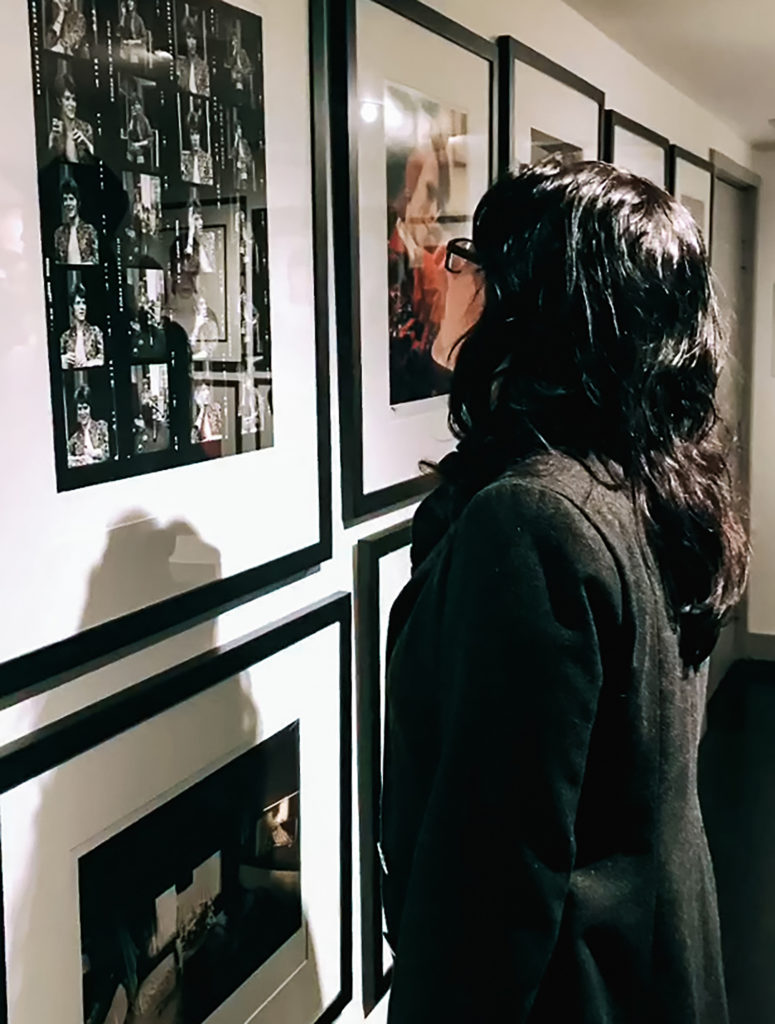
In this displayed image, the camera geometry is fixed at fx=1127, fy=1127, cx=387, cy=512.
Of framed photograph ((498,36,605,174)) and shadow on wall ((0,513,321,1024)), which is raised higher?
framed photograph ((498,36,605,174))

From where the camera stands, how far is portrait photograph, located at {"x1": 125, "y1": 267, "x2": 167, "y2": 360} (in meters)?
0.94

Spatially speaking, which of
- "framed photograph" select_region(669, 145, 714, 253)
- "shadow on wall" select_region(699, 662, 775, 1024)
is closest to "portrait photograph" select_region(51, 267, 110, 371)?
"shadow on wall" select_region(699, 662, 775, 1024)

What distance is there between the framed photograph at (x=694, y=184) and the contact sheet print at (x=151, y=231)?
1.88 meters

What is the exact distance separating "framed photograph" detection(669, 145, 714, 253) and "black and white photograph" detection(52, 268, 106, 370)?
6.94 ft

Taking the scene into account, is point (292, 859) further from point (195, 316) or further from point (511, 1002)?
A: point (195, 316)

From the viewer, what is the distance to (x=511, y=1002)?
2.90 feet

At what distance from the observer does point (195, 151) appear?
101cm

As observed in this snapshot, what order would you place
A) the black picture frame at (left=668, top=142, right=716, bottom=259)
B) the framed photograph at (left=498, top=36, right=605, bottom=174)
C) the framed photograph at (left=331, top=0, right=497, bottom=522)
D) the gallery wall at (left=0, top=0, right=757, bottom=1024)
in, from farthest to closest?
the black picture frame at (left=668, top=142, right=716, bottom=259)
the framed photograph at (left=498, top=36, right=605, bottom=174)
the framed photograph at (left=331, top=0, right=497, bottom=522)
the gallery wall at (left=0, top=0, right=757, bottom=1024)

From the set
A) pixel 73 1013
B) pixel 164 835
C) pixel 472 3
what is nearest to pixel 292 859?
pixel 164 835

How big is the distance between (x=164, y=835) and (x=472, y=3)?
1.26 metres

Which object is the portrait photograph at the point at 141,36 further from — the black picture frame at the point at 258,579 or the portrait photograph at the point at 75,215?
the black picture frame at the point at 258,579

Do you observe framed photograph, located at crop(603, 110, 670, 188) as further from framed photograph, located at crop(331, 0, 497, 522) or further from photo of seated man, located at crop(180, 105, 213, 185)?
photo of seated man, located at crop(180, 105, 213, 185)

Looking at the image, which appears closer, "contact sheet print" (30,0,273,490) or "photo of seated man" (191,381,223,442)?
"contact sheet print" (30,0,273,490)

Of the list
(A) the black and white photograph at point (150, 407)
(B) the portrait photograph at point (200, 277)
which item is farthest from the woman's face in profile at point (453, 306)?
(A) the black and white photograph at point (150, 407)
